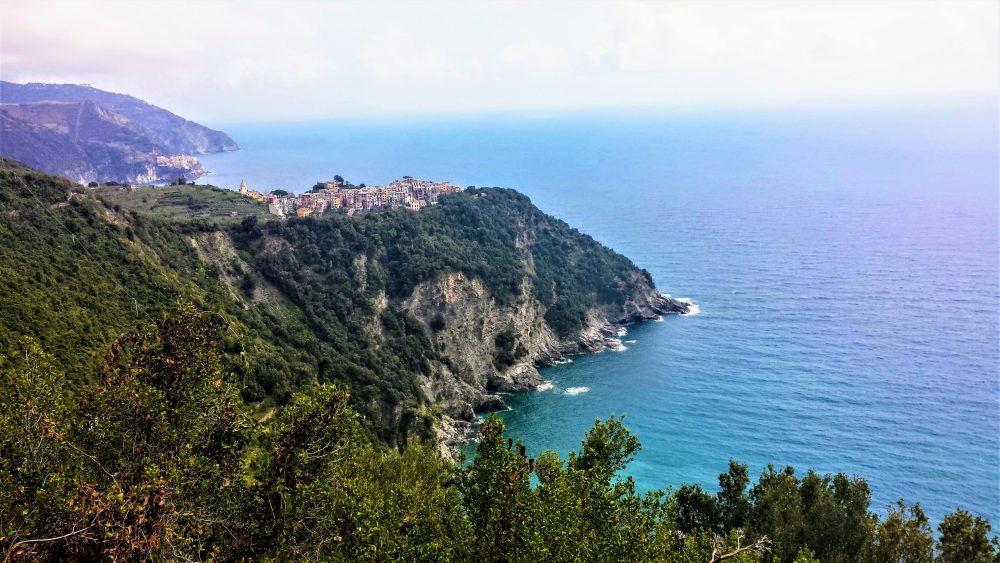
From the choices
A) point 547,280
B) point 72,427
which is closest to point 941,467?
point 547,280

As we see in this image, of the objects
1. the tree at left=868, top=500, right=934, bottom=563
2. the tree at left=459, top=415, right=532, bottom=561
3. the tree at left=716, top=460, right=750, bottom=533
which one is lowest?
the tree at left=716, top=460, right=750, bottom=533

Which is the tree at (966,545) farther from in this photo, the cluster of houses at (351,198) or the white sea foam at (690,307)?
the cluster of houses at (351,198)

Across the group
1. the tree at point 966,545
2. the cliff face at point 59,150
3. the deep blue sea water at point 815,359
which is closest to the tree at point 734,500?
the tree at point 966,545

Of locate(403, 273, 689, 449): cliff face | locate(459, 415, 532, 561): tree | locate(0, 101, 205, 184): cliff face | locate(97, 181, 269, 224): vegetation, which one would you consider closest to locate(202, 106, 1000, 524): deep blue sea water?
locate(403, 273, 689, 449): cliff face

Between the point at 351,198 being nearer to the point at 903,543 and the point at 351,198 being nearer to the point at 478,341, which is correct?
the point at 478,341

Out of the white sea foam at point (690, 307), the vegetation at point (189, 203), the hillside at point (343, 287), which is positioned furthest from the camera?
the white sea foam at point (690, 307)

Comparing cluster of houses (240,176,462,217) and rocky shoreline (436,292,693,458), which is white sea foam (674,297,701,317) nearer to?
rocky shoreline (436,292,693,458)

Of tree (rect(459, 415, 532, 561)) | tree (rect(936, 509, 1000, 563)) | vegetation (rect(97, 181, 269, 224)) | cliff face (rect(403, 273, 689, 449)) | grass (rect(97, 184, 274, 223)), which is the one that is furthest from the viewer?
grass (rect(97, 184, 274, 223))
